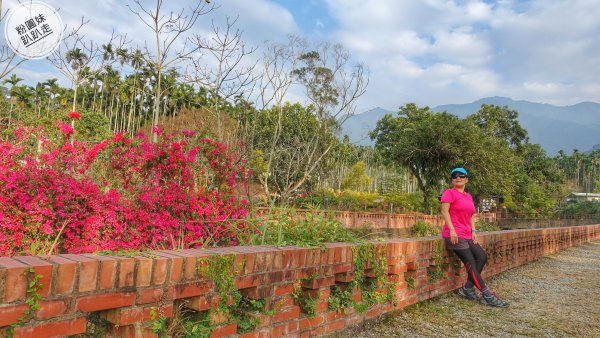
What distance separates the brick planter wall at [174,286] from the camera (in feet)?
5.58

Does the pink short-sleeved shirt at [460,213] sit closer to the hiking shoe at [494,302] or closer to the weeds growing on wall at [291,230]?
the hiking shoe at [494,302]

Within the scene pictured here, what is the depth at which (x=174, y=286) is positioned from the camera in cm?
216

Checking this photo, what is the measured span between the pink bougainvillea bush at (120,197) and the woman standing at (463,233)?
85.5 inches

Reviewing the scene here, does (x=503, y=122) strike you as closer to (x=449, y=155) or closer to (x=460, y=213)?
(x=449, y=155)

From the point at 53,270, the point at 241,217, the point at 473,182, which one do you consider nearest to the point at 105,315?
the point at 53,270

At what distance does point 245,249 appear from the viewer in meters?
2.66

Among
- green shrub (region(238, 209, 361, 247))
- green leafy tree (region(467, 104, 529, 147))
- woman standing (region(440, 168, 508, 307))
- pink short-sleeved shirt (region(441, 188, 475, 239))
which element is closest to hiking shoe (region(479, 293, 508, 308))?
woman standing (region(440, 168, 508, 307))

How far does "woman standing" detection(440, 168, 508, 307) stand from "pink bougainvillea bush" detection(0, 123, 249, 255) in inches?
85.5

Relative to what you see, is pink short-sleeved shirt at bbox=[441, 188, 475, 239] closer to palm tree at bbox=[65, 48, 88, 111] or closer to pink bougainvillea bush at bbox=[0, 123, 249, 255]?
pink bougainvillea bush at bbox=[0, 123, 249, 255]

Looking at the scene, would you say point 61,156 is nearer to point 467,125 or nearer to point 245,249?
point 245,249

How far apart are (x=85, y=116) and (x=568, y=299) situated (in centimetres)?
3089

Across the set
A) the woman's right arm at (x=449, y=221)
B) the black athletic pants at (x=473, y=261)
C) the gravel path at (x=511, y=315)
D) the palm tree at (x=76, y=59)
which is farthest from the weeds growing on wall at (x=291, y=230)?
the palm tree at (x=76, y=59)

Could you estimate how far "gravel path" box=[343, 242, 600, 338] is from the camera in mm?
3715

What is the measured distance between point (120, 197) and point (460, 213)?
3.41 m
